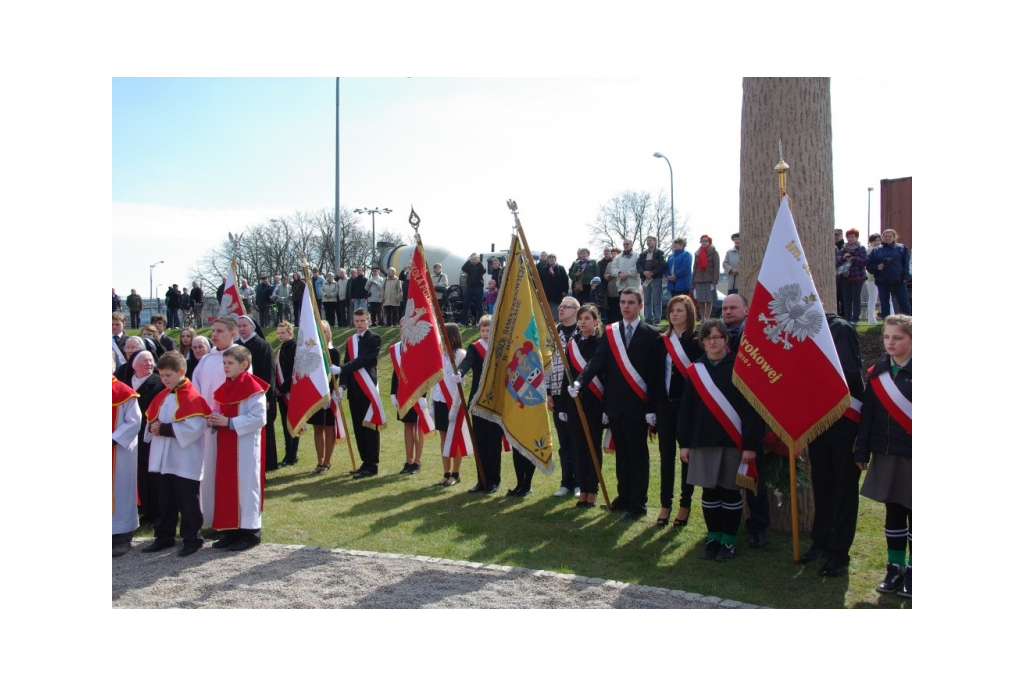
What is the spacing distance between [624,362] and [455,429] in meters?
2.96

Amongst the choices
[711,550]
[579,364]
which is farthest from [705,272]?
[711,550]

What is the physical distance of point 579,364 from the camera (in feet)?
30.2

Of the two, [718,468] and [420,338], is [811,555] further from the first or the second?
[420,338]

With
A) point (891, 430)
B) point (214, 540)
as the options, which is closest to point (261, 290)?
point (214, 540)

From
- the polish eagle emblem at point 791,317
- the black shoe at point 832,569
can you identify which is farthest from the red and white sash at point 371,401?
the black shoe at point 832,569

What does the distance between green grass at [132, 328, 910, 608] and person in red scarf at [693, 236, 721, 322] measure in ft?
21.3

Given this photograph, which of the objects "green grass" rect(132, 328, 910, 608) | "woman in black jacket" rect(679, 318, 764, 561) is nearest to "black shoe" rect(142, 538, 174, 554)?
"green grass" rect(132, 328, 910, 608)

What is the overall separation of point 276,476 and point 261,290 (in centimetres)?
1691

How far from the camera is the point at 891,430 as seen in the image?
609cm

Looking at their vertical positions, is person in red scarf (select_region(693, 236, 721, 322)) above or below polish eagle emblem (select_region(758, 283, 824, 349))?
above

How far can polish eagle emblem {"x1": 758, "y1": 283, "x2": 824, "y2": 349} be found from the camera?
685 centimetres

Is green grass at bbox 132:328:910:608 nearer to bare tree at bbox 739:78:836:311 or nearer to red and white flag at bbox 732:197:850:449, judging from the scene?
red and white flag at bbox 732:197:850:449

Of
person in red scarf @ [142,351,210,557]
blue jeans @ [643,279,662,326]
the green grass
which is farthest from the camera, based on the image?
blue jeans @ [643,279,662,326]

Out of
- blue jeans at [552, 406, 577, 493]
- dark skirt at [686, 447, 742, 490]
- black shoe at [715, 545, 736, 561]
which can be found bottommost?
black shoe at [715, 545, 736, 561]
